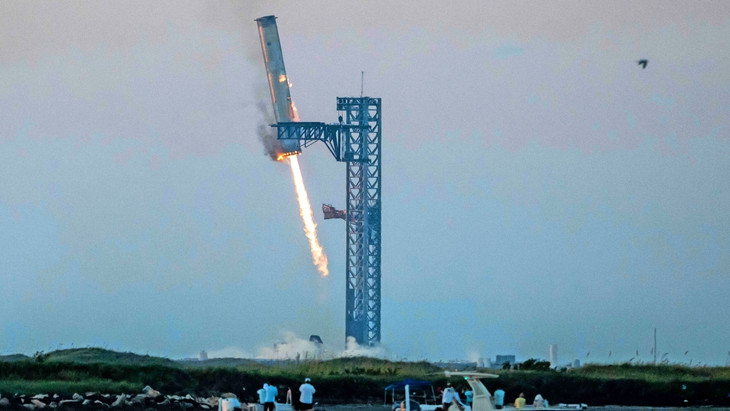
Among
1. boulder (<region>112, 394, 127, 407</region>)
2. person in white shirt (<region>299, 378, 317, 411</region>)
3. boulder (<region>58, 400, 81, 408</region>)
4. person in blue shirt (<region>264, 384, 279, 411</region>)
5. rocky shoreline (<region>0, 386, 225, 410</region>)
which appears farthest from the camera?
boulder (<region>112, 394, 127, 407</region>)

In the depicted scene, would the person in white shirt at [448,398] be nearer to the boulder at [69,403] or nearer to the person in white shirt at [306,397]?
the person in white shirt at [306,397]

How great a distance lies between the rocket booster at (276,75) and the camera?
91.3 m

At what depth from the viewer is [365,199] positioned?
9369cm

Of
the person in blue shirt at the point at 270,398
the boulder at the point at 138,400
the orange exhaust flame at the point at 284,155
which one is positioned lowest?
the person in blue shirt at the point at 270,398

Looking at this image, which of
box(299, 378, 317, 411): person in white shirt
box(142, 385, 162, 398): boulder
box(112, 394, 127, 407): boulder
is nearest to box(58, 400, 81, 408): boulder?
box(112, 394, 127, 407): boulder

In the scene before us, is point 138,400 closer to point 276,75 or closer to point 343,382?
point 343,382

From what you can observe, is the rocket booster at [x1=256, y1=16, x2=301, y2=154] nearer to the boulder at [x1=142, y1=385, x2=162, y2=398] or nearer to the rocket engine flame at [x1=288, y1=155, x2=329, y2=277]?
the rocket engine flame at [x1=288, y1=155, x2=329, y2=277]

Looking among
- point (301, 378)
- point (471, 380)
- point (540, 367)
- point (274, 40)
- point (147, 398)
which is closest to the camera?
point (471, 380)

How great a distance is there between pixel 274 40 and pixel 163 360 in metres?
24.9

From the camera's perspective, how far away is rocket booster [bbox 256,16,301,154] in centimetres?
9131

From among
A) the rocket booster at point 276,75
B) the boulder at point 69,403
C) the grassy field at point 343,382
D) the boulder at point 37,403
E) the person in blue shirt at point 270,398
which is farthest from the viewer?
the rocket booster at point 276,75

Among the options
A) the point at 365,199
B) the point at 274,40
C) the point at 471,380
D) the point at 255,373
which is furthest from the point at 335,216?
the point at 471,380

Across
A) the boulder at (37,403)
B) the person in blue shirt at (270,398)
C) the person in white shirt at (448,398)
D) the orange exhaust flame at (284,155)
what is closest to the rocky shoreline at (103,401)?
the boulder at (37,403)

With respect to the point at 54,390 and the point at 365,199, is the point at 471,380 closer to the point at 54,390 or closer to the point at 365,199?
the point at 54,390
